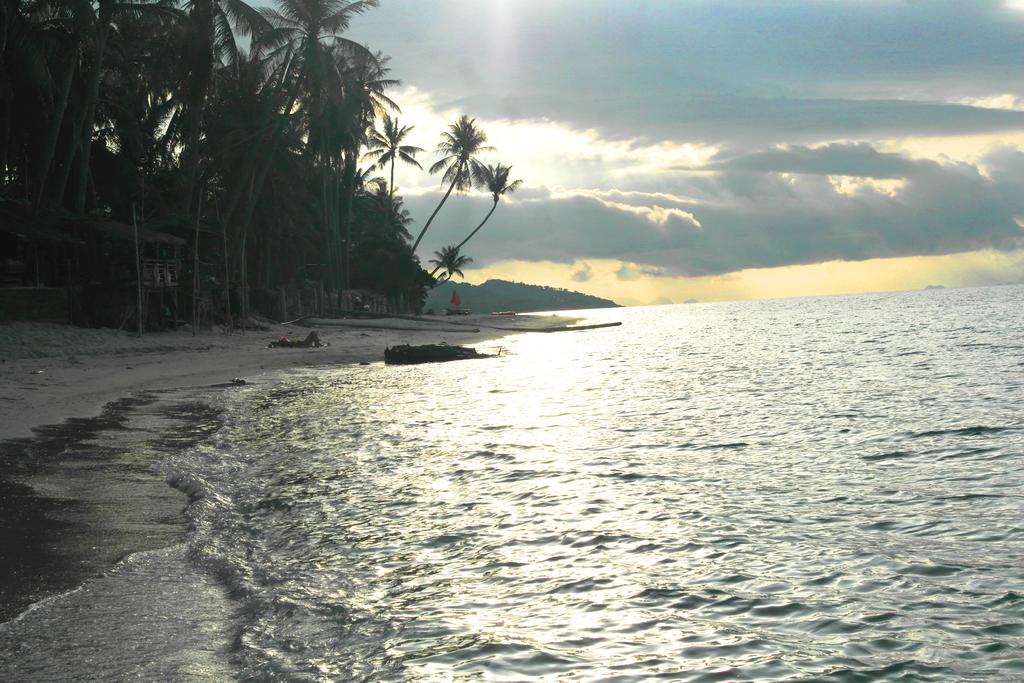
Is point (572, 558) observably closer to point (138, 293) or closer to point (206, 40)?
point (138, 293)

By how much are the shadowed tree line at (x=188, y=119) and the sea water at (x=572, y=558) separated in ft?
62.4

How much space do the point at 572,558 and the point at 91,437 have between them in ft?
25.3

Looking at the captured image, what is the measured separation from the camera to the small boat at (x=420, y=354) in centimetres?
2922

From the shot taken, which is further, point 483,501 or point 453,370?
point 453,370

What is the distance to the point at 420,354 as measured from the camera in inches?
Answer: 1174

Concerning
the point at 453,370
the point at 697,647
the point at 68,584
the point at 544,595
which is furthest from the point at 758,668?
the point at 453,370

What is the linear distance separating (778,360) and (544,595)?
1077 inches

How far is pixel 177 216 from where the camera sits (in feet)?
107

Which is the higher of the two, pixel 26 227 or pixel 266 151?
pixel 266 151

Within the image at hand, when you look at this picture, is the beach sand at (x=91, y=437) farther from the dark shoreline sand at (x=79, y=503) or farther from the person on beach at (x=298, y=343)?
the person on beach at (x=298, y=343)

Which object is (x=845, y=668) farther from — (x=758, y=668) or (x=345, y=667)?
(x=345, y=667)

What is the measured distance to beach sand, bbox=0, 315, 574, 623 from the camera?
6.32 meters

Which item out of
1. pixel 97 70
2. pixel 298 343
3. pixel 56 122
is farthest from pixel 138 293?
pixel 97 70

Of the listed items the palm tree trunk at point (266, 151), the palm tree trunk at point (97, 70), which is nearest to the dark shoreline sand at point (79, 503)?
the palm tree trunk at point (97, 70)
